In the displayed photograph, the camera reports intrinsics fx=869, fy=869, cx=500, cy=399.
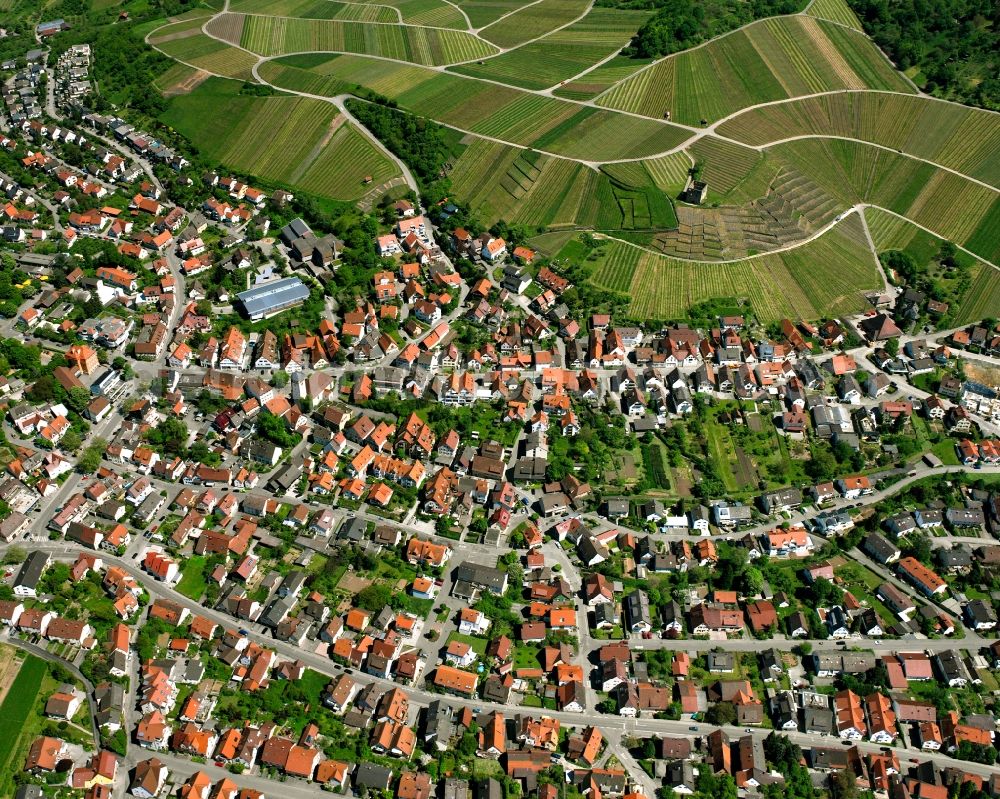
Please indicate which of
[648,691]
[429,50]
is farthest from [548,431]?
[429,50]

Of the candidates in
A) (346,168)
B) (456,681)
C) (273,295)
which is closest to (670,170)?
(346,168)

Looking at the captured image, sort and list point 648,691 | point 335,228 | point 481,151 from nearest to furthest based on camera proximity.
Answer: point 648,691 < point 335,228 < point 481,151

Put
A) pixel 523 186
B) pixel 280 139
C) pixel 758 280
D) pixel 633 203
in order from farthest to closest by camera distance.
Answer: pixel 280 139 < pixel 523 186 < pixel 633 203 < pixel 758 280

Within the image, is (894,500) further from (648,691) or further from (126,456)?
(126,456)

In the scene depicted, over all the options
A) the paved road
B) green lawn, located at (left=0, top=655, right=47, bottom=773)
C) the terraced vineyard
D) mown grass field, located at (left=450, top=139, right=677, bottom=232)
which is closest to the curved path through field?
the terraced vineyard

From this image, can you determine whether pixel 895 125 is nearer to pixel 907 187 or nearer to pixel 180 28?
pixel 907 187

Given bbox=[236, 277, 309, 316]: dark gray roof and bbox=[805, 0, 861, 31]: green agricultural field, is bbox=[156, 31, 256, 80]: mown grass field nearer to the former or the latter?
bbox=[236, 277, 309, 316]: dark gray roof
